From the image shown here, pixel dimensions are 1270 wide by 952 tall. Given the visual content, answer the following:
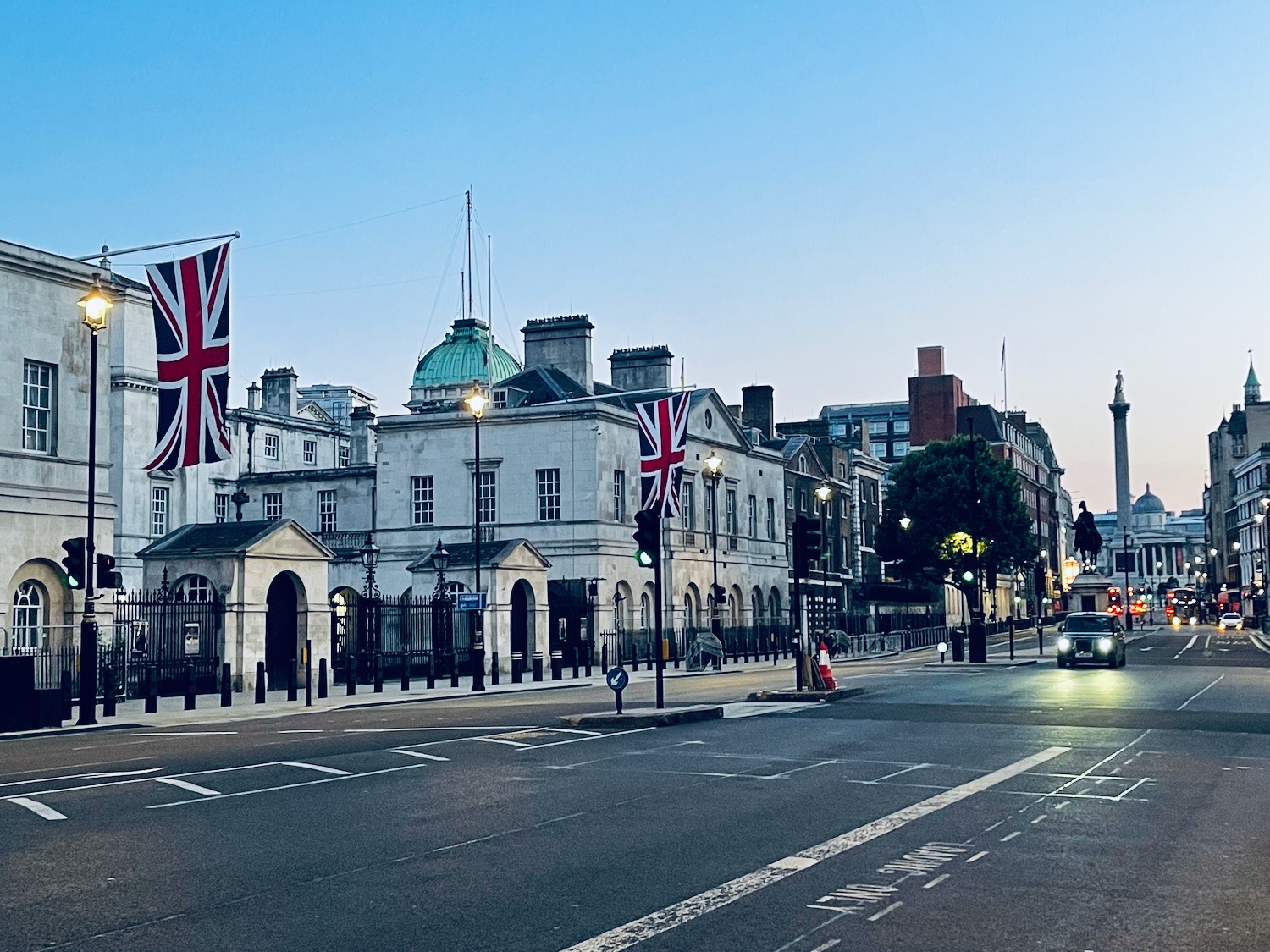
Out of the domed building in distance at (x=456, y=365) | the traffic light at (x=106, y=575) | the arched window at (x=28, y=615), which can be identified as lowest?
the arched window at (x=28, y=615)

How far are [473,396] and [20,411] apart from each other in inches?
477

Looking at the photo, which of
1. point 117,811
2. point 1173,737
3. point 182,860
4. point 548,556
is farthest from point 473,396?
point 182,860

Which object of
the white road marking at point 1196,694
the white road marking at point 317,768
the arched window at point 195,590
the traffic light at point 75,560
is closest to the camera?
the white road marking at point 317,768

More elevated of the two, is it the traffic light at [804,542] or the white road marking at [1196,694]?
the traffic light at [804,542]

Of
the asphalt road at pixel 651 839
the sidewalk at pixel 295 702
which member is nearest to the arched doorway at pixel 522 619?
the sidewalk at pixel 295 702

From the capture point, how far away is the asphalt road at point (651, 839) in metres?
8.27

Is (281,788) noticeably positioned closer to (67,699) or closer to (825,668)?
(825,668)

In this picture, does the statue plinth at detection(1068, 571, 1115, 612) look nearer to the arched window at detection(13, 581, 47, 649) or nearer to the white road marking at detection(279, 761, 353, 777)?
the arched window at detection(13, 581, 47, 649)

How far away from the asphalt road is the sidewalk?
4.70 metres

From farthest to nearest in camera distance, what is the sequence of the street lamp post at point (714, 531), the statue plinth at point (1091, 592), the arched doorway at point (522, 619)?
the statue plinth at point (1091, 592)
the street lamp post at point (714, 531)
the arched doorway at point (522, 619)

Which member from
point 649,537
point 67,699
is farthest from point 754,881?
point 67,699

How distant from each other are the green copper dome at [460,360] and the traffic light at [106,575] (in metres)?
48.4

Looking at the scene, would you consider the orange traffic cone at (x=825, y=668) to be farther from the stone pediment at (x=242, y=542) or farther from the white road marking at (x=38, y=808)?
the white road marking at (x=38, y=808)

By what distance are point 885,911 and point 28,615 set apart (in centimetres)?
3101
